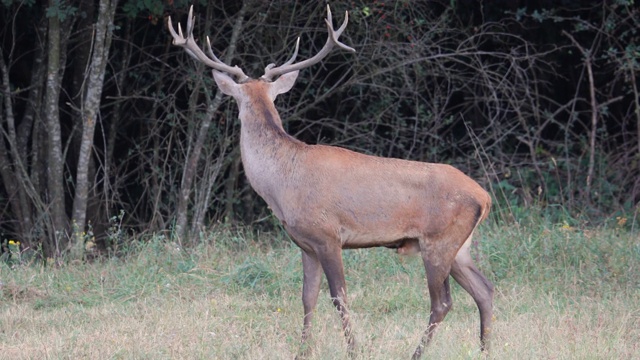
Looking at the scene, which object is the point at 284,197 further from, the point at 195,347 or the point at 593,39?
the point at 593,39

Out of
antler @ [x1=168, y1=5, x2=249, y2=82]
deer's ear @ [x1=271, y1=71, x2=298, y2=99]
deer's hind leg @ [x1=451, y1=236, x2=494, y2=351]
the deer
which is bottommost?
deer's hind leg @ [x1=451, y1=236, x2=494, y2=351]

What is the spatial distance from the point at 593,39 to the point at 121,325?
760cm

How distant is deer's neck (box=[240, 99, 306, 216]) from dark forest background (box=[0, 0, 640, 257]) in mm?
3123

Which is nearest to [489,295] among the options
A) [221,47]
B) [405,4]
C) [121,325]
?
[121,325]

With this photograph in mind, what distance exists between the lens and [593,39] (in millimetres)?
11773

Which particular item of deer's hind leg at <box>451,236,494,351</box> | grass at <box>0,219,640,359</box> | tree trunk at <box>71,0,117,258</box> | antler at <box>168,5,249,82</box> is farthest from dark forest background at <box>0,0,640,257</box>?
deer's hind leg at <box>451,236,494,351</box>

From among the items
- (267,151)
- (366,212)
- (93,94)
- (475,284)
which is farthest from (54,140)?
(475,284)

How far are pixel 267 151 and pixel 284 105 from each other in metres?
4.52

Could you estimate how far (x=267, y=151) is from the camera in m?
6.27

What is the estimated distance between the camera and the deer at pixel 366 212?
5887mm

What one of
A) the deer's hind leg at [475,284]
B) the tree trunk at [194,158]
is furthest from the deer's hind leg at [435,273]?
the tree trunk at [194,158]

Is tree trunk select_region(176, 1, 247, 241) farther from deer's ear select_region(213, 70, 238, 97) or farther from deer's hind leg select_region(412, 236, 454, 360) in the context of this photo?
deer's hind leg select_region(412, 236, 454, 360)

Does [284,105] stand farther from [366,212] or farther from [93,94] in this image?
[366,212]

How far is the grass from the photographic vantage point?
223 inches
